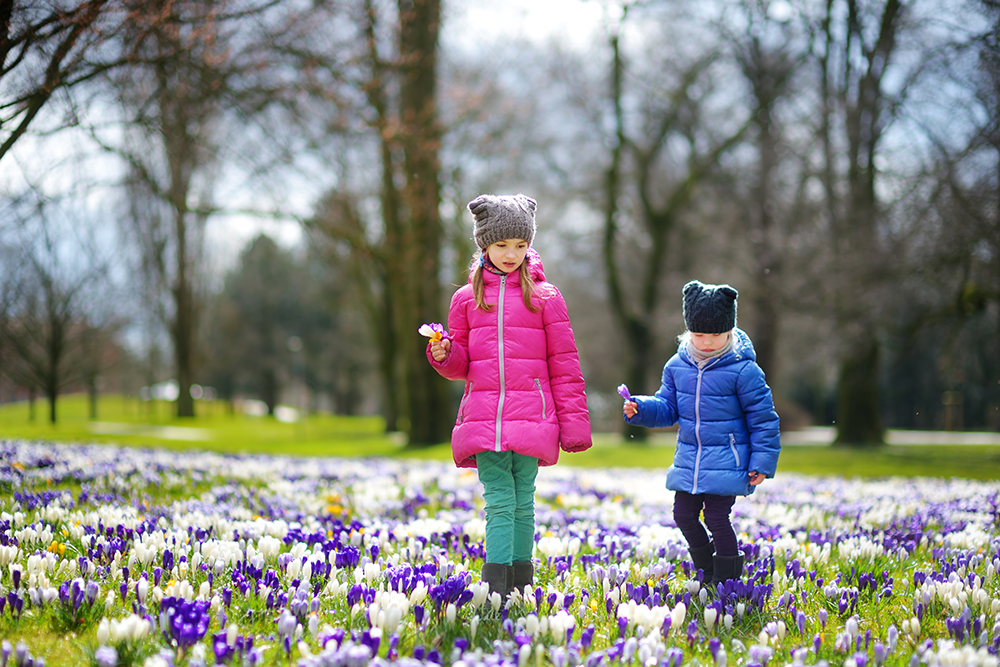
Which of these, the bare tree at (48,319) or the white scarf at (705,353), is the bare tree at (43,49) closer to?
the bare tree at (48,319)

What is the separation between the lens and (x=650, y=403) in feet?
13.3

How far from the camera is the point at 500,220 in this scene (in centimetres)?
387

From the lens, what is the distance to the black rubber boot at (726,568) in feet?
13.0

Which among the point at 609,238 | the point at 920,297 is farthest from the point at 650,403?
the point at 609,238

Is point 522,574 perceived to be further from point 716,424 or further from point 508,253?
point 508,253

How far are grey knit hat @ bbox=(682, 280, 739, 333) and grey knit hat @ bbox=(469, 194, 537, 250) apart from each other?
90 centimetres

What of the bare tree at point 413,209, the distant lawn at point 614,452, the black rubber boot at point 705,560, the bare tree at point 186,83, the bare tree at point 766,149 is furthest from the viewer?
the bare tree at point 766,149

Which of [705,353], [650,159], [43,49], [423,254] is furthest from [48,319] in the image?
[650,159]

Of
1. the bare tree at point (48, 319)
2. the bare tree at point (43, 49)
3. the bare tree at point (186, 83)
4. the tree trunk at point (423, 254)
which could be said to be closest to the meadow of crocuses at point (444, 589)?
the bare tree at point (43, 49)

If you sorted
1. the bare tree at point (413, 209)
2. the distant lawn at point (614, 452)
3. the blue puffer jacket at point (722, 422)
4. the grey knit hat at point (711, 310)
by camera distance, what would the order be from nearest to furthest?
the blue puffer jacket at point (722, 422) < the grey knit hat at point (711, 310) < the distant lawn at point (614, 452) < the bare tree at point (413, 209)

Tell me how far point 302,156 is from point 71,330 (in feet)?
14.1

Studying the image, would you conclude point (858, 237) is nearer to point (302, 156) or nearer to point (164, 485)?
point (302, 156)

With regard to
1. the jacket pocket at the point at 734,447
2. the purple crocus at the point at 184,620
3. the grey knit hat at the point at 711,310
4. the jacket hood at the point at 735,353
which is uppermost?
the grey knit hat at the point at 711,310

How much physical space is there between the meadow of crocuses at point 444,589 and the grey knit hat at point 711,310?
1.25 m
